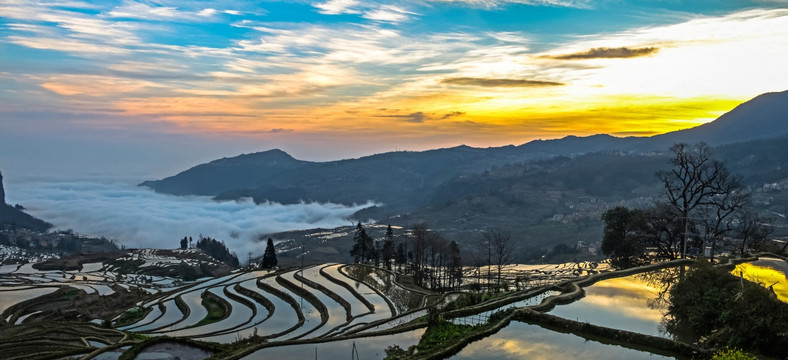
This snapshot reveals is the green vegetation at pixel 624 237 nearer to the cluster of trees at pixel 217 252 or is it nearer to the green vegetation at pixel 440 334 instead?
the green vegetation at pixel 440 334

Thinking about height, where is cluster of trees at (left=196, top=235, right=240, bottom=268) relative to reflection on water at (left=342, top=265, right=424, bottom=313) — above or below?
below

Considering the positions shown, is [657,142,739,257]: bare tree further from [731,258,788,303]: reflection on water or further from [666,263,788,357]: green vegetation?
[666,263,788,357]: green vegetation

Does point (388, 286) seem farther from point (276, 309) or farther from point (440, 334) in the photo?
point (440, 334)

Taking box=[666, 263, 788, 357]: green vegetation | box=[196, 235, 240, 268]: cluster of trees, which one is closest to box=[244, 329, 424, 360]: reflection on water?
box=[666, 263, 788, 357]: green vegetation

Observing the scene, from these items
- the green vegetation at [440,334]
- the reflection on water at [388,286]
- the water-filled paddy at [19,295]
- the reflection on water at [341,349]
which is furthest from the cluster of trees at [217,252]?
the green vegetation at [440,334]

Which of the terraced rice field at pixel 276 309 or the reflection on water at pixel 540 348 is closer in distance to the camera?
the reflection on water at pixel 540 348

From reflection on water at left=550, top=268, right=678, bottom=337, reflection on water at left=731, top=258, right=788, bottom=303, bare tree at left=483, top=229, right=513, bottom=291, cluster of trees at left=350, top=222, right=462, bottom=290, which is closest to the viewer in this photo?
reflection on water at left=550, top=268, right=678, bottom=337

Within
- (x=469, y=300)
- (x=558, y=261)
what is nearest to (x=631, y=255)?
(x=469, y=300)
